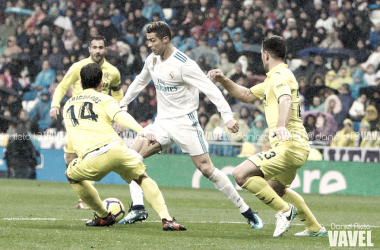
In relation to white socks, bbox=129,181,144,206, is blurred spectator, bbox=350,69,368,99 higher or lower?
higher

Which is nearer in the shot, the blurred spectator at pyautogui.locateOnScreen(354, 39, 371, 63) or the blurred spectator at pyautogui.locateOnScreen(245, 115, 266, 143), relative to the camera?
the blurred spectator at pyautogui.locateOnScreen(245, 115, 266, 143)

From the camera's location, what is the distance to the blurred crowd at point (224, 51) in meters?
14.7

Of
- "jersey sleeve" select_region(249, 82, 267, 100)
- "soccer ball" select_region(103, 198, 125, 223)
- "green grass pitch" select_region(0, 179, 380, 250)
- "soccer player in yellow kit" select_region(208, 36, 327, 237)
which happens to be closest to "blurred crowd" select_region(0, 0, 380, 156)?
"green grass pitch" select_region(0, 179, 380, 250)

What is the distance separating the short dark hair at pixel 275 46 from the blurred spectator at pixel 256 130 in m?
8.16

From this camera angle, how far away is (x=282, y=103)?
5805 millimetres

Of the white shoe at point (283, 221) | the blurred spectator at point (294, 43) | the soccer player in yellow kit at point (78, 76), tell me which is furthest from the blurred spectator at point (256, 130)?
the white shoe at point (283, 221)

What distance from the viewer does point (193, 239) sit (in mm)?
5859

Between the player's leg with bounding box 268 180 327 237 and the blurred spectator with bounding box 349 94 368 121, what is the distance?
861 centimetres

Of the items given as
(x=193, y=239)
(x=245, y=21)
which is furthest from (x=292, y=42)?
(x=193, y=239)

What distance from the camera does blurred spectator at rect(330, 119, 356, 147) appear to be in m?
13.6

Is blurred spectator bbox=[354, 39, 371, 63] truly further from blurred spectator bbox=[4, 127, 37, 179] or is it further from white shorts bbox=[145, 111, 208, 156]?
white shorts bbox=[145, 111, 208, 156]

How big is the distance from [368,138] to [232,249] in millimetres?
9112

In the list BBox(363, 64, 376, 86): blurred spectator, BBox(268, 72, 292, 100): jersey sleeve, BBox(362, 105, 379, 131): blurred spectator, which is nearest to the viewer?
BBox(268, 72, 292, 100): jersey sleeve

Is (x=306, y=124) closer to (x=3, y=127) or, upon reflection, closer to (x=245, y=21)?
(x=245, y=21)
